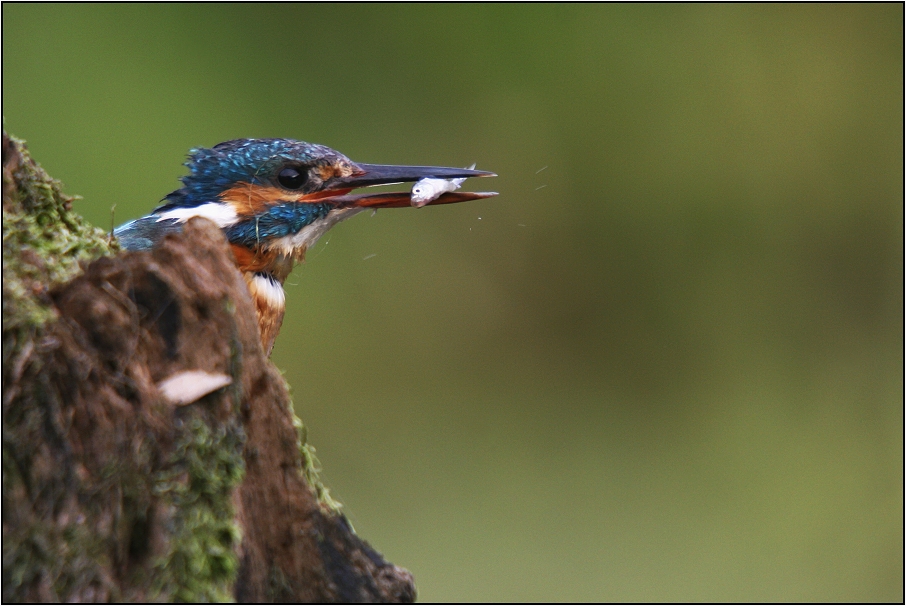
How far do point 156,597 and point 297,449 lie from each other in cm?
28

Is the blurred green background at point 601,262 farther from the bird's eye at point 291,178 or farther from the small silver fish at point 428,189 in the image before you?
the small silver fish at point 428,189

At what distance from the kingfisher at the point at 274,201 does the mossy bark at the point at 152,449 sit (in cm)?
99

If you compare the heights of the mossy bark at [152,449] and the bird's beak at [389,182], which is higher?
the bird's beak at [389,182]

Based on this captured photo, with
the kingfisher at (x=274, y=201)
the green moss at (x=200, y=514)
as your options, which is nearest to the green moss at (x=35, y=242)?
the green moss at (x=200, y=514)

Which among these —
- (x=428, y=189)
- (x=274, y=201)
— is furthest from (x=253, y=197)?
(x=428, y=189)

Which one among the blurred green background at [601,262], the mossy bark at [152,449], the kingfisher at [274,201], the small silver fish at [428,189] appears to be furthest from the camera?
the blurred green background at [601,262]

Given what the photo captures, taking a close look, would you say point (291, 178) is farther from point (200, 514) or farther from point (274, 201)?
point (200, 514)

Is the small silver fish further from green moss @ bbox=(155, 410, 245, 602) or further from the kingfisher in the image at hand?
green moss @ bbox=(155, 410, 245, 602)

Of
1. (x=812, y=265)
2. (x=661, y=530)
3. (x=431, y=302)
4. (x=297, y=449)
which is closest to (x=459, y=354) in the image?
(x=431, y=302)

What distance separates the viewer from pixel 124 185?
14.2 ft

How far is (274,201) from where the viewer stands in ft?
7.77

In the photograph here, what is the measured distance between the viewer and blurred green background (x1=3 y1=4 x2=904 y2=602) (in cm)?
482

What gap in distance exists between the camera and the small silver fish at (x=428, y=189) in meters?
2.24

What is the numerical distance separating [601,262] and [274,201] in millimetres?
3234
